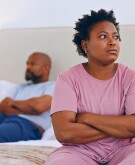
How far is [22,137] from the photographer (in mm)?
2586

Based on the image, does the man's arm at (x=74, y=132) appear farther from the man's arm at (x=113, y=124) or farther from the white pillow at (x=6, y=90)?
the white pillow at (x=6, y=90)

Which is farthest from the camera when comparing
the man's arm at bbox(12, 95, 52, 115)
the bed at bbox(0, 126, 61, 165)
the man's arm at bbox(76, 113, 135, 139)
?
the man's arm at bbox(12, 95, 52, 115)

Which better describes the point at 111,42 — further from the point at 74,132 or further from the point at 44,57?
the point at 44,57

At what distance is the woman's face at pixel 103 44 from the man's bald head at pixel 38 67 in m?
1.45

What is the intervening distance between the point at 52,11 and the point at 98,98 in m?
1.82

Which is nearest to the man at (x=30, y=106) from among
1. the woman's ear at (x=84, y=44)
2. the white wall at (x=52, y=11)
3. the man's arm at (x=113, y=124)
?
the white wall at (x=52, y=11)

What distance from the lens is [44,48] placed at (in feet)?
10.5

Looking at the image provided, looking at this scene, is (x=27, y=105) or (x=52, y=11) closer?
(x=27, y=105)

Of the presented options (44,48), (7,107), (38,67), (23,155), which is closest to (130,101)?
(23,155)

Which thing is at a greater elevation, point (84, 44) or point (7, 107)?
point (84, 44)

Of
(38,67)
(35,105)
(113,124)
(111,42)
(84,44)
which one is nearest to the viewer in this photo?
(113,124)

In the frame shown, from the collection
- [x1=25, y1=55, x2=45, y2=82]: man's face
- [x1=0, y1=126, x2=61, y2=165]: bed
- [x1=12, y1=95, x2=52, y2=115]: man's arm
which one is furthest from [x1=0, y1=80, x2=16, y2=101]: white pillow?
[x1=0, y1=126, x2=61, y2=165]: bed

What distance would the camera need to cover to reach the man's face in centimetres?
305

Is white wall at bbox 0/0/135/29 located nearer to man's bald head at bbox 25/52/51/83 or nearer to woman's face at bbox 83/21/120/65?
man's bald head at bbox 25/52/51/83
